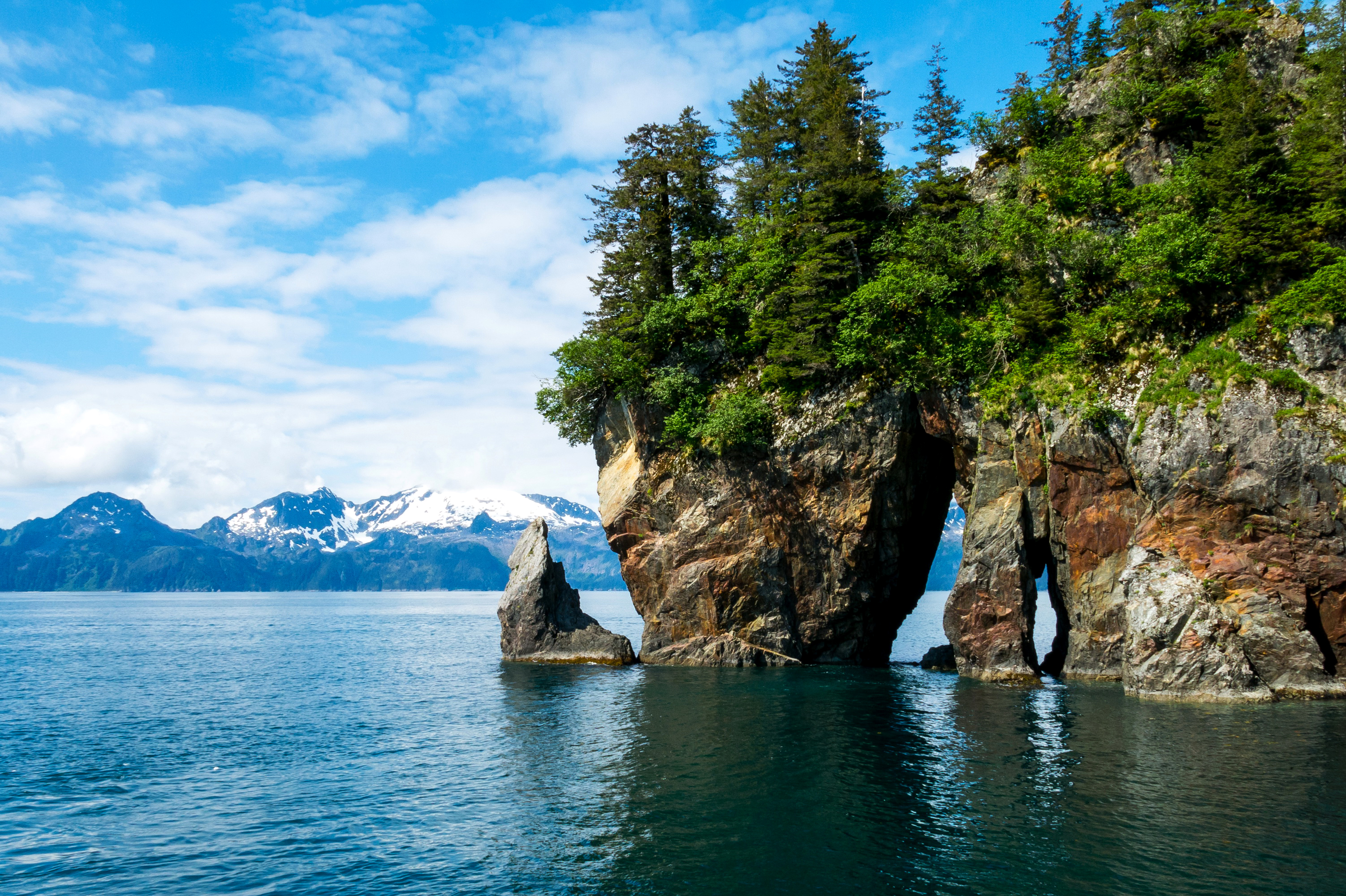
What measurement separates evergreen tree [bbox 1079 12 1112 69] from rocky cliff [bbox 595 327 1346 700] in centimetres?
2831

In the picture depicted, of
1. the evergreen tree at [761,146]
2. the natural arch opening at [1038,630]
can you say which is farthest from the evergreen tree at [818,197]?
the natural arch opening at [1038,630]

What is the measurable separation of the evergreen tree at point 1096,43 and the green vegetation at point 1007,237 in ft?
0.74

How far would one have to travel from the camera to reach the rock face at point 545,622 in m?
48.8

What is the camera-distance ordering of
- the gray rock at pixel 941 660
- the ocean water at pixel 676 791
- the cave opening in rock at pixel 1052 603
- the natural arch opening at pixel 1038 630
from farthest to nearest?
the gray rock at pixel 941 660, the natural arch opening at pixel 1038 630, the cave opening in rock at pixel 1052 603, the ocean water at pixel 676 791

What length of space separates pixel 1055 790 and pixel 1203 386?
22628 mm

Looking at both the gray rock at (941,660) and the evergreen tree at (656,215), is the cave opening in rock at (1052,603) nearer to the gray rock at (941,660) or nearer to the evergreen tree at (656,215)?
the gray rock at (941,660)

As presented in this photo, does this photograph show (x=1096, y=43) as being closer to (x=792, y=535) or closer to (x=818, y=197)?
(x=818, y=197)

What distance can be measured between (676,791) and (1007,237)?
33443 mm

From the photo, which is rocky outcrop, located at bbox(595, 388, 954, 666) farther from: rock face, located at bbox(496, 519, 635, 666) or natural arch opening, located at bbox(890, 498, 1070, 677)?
natural arch opening, located at bbox(890, 498, 1070, 677)

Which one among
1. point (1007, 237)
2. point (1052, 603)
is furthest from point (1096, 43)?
point (1052, 603)

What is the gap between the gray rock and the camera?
45062 millimetres

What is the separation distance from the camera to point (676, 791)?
21.2m

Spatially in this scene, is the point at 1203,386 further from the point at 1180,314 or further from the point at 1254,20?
the point at 1254,20

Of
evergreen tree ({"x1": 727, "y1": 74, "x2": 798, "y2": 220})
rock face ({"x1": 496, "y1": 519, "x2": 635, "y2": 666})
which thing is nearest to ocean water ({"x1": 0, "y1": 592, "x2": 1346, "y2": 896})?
rock face ({"x1": 496, "y1": 519, "x2": 635, "y2": 666})
